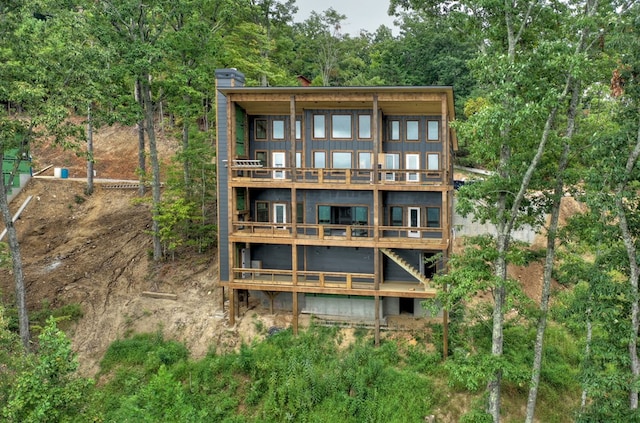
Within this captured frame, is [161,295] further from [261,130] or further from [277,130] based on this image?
[277,130]

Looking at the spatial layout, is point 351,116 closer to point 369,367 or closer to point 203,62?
point 203,62

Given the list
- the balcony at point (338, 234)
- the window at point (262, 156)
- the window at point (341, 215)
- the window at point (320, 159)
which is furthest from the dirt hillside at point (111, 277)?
the window at point (320, 159)

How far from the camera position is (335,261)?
1911 centimetres

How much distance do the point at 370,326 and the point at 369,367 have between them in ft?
9.42

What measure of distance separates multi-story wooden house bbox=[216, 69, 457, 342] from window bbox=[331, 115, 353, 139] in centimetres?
5

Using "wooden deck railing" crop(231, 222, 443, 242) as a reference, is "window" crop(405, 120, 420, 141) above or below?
above

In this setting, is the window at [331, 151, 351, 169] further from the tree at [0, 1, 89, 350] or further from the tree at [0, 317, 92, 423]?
the tree at [0, 317, 92, 423]

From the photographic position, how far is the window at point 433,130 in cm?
1858

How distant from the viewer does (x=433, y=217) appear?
18.6 m

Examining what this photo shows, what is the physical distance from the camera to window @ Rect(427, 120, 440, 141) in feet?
61.0

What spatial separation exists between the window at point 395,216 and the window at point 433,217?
1268 mm

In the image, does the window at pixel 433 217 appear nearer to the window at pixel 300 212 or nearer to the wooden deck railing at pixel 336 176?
the wooden deck railing at pixel 336 176

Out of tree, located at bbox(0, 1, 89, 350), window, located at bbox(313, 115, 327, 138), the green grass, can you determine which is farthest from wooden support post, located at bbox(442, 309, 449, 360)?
tree, located at bbox(0, 1, 89, 350)

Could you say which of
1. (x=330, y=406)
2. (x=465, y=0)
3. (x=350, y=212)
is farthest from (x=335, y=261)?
(x=465, y=0)
